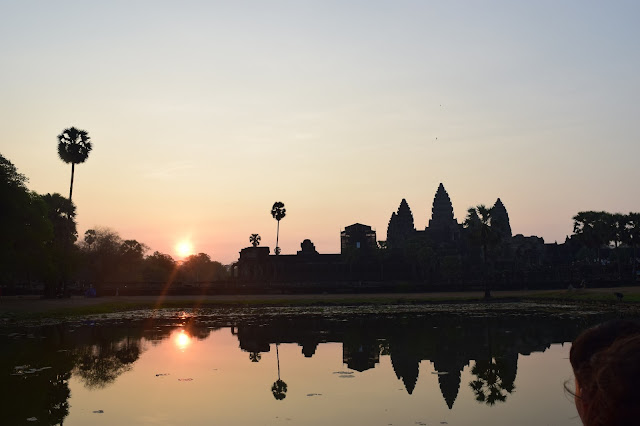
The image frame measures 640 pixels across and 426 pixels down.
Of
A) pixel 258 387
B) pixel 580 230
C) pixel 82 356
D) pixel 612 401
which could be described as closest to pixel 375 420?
pixel 258 387

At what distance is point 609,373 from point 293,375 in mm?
18062

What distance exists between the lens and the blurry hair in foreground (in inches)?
65.1

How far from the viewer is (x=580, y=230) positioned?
9450 centimetres

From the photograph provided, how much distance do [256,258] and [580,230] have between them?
4965 centimetres

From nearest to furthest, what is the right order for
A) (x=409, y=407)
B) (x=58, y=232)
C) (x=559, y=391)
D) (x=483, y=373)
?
(x=409, y=407), (x=559, y=391), (x=483, y=373), (x=58, y=232)

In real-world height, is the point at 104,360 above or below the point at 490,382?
above

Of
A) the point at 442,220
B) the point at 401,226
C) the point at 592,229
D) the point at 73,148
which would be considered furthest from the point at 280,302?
the point at 401,226

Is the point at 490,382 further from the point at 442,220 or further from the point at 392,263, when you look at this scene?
the point at 442,220

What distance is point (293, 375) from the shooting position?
19.2 meters

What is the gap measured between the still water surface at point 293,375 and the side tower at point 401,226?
10381 centimetres

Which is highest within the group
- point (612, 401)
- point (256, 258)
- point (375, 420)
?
point (256, 258)

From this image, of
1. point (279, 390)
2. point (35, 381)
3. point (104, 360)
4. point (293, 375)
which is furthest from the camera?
point (104, 360)

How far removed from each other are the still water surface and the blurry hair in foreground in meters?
5.72

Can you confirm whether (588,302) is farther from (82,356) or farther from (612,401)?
(612,401)
